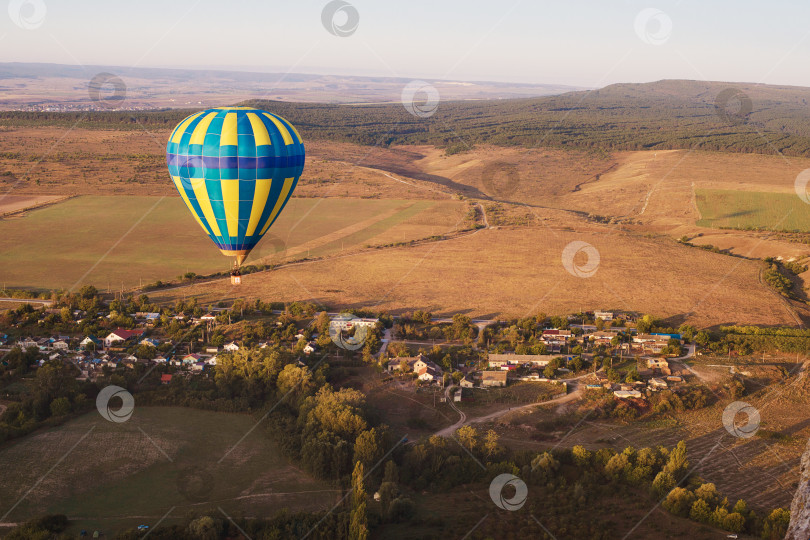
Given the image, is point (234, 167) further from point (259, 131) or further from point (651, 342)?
point (651, 342)

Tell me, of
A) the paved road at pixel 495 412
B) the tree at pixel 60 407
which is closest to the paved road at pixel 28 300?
the tree at pixel 60 407

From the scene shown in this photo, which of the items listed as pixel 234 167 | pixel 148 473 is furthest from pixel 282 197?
pixel 148 473

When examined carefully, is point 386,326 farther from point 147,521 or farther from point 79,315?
point 147,521

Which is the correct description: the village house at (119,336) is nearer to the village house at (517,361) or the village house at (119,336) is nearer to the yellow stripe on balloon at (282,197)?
the yellow stripe on balloon at (282,197)

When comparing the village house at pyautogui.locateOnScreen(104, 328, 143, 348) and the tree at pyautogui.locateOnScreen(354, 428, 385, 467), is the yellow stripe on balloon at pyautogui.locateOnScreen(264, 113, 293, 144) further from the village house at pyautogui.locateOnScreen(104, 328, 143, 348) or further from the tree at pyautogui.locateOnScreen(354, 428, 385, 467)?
the village house at pyautogui.locateOnScreen(104, 328, 143, 348)

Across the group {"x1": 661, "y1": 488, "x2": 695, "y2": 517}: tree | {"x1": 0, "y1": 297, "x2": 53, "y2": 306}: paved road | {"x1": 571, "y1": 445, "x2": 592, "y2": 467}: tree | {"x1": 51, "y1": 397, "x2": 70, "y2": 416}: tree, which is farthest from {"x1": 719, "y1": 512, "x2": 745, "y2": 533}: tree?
{"x1": 0, "y1": 297, "x2": 53, "y2": 306}: paved road
